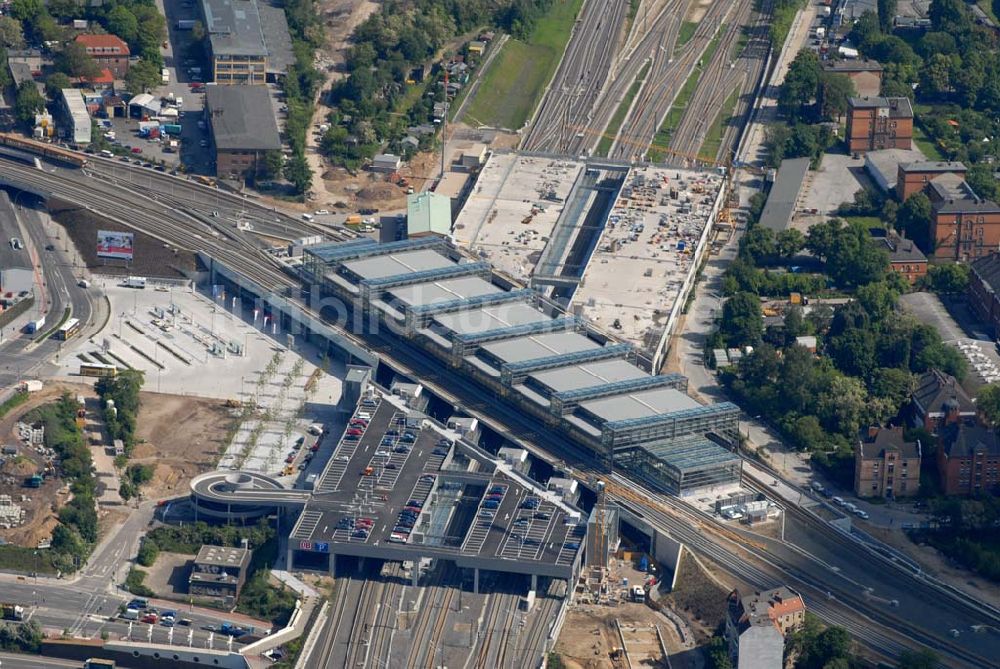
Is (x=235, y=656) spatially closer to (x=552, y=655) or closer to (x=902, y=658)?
(x=552, y=655)

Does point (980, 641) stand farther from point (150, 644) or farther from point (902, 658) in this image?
point (150, 644)

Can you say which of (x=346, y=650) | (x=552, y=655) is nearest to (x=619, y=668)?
(x=552, y=655)

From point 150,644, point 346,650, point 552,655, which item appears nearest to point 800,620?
point 552,655

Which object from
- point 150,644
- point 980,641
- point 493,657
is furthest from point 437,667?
point 980,641

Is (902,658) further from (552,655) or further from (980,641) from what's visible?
(552,655)
